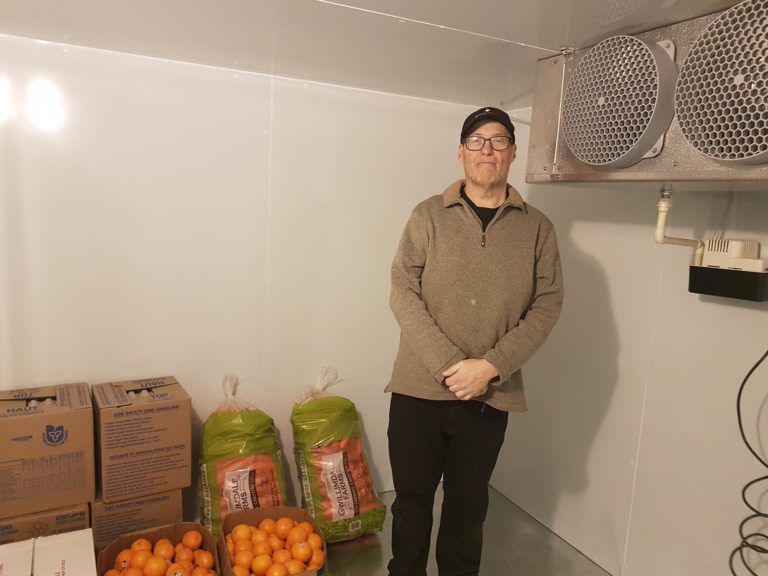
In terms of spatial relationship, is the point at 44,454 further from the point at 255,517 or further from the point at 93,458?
the point at 255,517

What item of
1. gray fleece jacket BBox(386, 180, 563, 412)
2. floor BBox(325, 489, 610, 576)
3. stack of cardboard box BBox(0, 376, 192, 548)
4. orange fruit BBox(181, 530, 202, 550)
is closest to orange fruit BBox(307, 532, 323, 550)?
floor BBox(325, 489, 610, 576)

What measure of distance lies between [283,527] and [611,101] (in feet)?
5.34

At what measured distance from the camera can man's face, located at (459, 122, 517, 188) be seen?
61.8 inches

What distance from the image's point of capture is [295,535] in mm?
1778

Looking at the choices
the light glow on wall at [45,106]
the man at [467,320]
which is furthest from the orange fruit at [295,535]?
the light glow on wall at [45,106]

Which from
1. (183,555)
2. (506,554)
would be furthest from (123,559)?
(506,554)

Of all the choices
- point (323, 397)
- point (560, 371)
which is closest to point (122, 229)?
point (323, 397)

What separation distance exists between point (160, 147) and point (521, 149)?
57.2 inches

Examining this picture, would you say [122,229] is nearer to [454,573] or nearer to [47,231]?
[47,231]

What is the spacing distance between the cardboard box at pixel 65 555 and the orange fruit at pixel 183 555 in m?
0.25

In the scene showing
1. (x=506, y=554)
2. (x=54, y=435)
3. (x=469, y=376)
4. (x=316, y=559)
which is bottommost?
(x=506, y=554)

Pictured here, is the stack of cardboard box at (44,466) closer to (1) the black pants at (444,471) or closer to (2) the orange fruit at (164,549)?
(2) the orange fruit at (164,549)

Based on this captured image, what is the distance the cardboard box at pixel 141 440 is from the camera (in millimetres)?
1755

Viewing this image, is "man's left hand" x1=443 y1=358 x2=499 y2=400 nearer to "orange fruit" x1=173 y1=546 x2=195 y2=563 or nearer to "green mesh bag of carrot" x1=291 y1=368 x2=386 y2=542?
"green mesh bag of carrot" x1=291 y1=368 x2=386 y2=542
